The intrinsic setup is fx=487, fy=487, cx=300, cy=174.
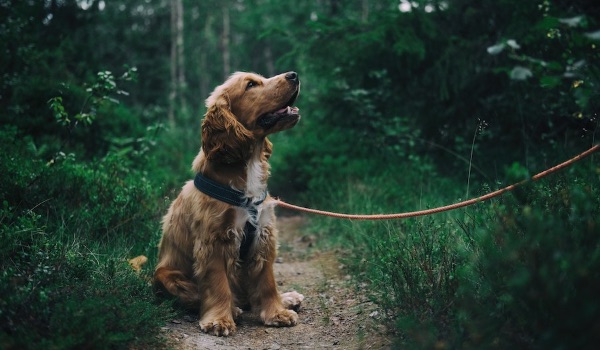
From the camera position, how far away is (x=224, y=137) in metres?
3.62

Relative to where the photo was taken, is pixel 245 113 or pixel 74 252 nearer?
pixel 74 252

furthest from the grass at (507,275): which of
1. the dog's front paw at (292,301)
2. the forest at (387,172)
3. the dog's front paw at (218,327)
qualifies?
the dog's front paw at (218,327)

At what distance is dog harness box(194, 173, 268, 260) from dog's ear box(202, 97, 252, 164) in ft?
0.64

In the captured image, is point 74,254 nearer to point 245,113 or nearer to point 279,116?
point 245,113

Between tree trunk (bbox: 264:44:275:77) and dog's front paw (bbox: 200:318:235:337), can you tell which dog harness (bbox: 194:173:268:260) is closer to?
dog's front paw (bbox: 200:318:235:337)

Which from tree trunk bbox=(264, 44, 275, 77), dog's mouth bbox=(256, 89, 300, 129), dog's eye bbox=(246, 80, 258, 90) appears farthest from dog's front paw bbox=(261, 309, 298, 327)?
tree trunk bbox=(264, 44, 275, 77)

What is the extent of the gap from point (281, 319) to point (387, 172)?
3499 millimetres

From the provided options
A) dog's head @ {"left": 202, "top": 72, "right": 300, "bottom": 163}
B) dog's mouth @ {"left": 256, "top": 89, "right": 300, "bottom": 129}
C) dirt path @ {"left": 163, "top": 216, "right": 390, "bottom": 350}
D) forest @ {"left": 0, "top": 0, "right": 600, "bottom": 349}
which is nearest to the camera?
forest @ {"left": 0, "top": 0, "right": 600, "bottom": 349}


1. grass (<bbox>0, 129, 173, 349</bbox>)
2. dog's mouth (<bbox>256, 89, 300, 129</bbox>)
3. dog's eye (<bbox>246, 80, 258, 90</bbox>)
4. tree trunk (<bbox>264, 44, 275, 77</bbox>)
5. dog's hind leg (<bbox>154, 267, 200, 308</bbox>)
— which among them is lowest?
dog's hind leg (<bbox>154, 267, 200, 308</bbox>)

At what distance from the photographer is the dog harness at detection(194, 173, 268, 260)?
3559 millimetres

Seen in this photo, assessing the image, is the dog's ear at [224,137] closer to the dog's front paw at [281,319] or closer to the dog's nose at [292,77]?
the dog's nose at [292,77]

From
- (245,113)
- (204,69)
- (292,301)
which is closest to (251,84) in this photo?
(245,113)

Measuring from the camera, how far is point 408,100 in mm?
7070

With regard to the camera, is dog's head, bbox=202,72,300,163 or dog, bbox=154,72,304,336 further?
dog's head, bbox=202,72,300,163
